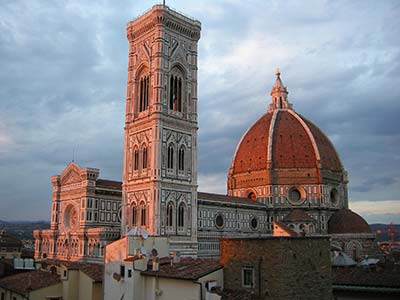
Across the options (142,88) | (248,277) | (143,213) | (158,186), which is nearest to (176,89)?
(142,88)

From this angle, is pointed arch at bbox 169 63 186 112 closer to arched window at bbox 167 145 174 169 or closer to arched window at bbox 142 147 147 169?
arched window at bbox 167 145 174 169

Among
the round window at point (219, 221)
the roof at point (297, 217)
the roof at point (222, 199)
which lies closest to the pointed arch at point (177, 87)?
the roof at point (222, 199)

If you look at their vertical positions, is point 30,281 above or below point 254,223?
below

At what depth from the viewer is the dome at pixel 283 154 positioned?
74.9m

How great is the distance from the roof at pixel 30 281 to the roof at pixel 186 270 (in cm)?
923

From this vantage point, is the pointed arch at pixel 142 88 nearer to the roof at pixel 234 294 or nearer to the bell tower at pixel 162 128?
the bell tower at pixel 162 128

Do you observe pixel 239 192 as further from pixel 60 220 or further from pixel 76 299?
pixel 76 299

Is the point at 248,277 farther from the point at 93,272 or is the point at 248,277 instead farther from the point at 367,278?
the point at 93,272

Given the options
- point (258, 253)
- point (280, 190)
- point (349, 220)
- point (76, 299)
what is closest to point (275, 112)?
point (280, 190)

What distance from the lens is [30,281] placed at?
2728 centimetres

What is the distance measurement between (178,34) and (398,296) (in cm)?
4159

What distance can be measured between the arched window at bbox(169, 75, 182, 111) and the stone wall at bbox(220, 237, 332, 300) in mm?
36293

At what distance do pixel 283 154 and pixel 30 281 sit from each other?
181 ft

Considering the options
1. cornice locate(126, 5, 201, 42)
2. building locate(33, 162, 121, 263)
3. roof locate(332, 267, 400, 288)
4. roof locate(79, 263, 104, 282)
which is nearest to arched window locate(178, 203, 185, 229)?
building locate(33, 162, 121, 263)
